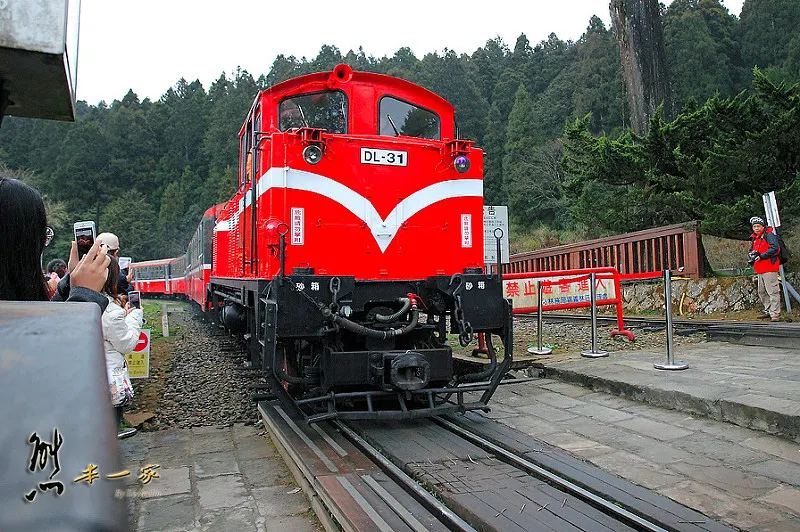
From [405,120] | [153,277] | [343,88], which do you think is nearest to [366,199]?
[405,120]

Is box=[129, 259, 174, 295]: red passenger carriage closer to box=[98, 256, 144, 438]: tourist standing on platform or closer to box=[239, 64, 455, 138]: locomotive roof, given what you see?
box=[239, 64, 455, 138]: locomotive roof

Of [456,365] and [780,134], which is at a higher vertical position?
[780,134]

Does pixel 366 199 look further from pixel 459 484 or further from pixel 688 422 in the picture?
pixel 688 422

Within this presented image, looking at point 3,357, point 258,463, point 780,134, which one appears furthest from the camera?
point 780,134

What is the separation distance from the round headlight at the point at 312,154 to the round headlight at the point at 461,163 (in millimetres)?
1394

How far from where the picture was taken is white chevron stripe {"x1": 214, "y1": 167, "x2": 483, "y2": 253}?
5526 mm

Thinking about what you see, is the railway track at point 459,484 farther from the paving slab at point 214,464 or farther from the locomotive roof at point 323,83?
the locomotive roof at point 323,83

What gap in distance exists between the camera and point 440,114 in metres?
6.63

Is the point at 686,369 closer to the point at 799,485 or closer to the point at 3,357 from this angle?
the point at 799,485

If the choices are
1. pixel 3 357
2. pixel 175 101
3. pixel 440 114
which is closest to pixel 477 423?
pixel 440 114

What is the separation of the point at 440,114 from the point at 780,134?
6.94 meters

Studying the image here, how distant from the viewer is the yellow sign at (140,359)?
23.8 ft

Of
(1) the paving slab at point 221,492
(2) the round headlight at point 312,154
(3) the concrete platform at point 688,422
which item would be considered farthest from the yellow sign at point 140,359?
(3) the concrete platform at point 688,422

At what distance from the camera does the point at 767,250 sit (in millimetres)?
9289
